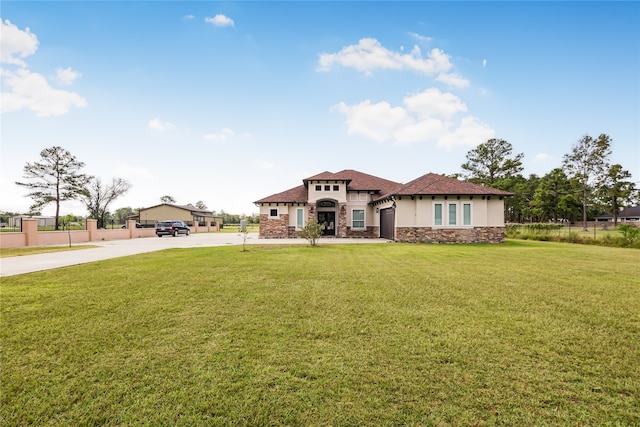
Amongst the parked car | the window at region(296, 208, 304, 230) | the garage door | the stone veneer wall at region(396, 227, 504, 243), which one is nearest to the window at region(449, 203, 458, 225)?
the stone veneer wall at region(396, 227, 504, 243)

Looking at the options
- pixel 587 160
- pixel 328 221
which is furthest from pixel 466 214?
pixel 587 160

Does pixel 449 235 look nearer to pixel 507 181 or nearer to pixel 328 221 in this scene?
pixel 328 221

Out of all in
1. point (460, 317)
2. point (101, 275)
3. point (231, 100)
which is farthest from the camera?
point (231, 100)

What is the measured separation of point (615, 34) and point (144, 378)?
2116cm

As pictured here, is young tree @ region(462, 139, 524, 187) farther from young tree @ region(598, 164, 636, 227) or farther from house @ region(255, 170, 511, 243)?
house @ region(255, 170, 511, 243)

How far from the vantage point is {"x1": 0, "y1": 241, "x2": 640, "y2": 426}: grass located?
2.10m

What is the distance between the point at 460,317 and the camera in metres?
4.05

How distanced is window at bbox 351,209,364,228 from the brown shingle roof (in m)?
5.63

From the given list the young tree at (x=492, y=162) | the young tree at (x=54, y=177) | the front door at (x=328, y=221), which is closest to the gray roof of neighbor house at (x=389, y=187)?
the front door at (x=328, y=221)

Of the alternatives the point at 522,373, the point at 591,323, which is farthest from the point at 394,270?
the point at 522,373

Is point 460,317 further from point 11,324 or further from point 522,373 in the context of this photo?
point 11,324

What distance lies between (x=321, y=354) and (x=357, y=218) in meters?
21.0

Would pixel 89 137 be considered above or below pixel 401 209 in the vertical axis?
above

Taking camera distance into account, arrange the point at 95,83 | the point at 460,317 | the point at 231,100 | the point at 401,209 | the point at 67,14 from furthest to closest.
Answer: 1. the point at 231,100
2. the point at 401,209
3. the point at 95,83
4. the point at 67,14
5. the point at 460,317
